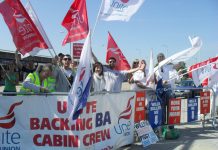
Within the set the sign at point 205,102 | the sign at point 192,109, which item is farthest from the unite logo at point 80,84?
the sign at point 205,102

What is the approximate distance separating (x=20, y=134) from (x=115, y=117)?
195cm

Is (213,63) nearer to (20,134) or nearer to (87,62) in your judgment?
(87,62)

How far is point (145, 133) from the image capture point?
7684 mm

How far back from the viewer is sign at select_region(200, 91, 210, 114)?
10086 millimetres

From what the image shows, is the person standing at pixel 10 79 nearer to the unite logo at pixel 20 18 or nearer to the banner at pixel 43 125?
the banner at pixel 43 125

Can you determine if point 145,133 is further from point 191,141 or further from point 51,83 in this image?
point 51,83

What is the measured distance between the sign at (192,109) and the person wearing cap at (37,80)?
444cm

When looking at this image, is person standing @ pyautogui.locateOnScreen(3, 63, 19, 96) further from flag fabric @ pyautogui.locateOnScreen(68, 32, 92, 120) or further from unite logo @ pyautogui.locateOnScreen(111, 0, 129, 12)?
unite logo @ pyautogui.locateOnScreen(111, 0, 129, 12)

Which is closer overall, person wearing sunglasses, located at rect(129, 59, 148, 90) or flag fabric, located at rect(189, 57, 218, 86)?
person wearing sunglasses, located at rect(129, 59, 148, 90)

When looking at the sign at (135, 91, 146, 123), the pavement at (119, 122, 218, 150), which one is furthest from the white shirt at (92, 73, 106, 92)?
the pavement at (119, 122, 218, 150)

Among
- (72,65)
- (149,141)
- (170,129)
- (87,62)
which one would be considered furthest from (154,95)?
(87,62)

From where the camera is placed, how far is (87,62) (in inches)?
234

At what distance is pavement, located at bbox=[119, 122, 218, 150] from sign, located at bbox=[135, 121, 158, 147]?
19 cm

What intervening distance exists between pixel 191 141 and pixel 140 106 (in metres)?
1.68
